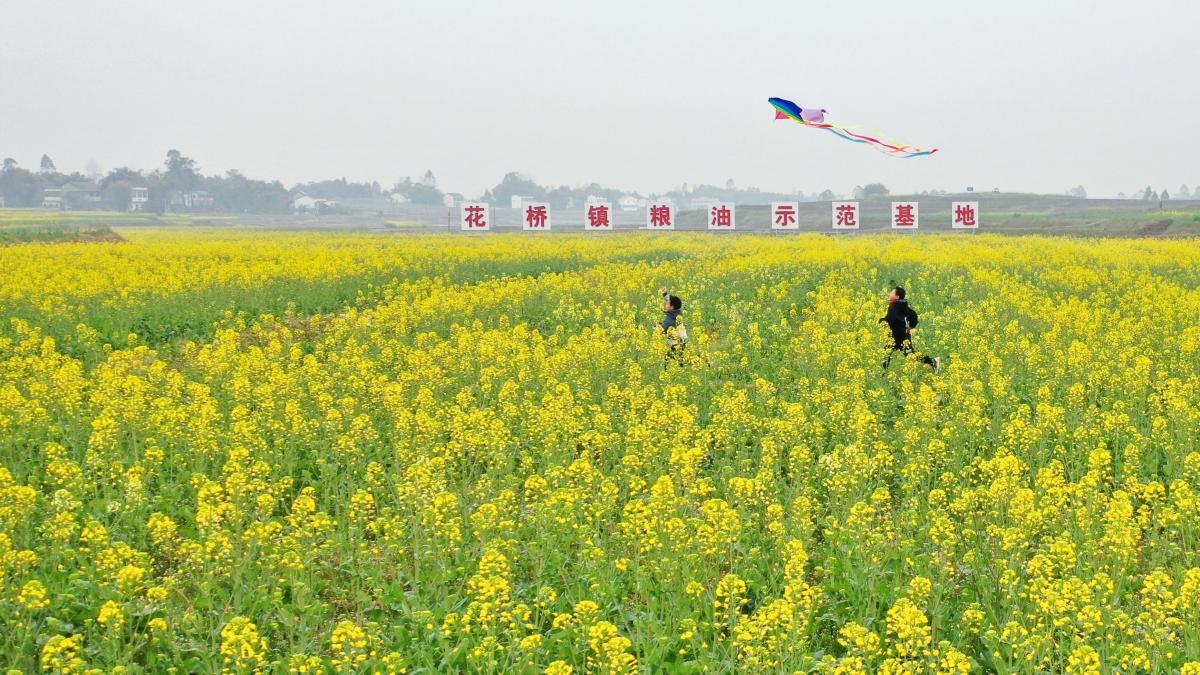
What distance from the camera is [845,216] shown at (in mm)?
45719

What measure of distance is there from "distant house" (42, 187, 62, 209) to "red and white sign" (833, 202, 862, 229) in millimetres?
138073

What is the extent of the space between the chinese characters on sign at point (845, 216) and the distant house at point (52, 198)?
138073 mm

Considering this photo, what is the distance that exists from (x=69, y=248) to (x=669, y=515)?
3946 centimetres

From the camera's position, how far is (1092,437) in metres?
9.49

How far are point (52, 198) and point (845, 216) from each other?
141m

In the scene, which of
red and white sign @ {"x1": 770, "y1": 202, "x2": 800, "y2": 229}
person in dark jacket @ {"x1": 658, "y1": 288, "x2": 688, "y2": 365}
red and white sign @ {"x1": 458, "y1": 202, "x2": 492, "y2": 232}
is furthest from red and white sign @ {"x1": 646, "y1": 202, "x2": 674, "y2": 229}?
person in dark jacket @ {"x1": 658, "y1": 288, "x2": 688, "y2": 365}

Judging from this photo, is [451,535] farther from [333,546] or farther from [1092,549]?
[1092,549]

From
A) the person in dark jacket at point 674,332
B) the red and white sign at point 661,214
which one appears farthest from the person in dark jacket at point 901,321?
the red and white sign at point 661,214

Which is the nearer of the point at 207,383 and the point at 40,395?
the point at 40,395

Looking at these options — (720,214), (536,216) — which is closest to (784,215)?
(720,214)

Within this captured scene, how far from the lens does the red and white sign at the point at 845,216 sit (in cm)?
4334

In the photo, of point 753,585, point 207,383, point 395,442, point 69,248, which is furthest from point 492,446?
point 69,248

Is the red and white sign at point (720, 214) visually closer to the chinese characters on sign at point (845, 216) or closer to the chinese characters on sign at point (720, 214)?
the chinese characters on sign at point (720, 214)

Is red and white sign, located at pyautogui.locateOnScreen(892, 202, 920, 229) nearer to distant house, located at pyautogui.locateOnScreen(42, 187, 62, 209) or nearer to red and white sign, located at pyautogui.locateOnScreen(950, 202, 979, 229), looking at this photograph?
red and white sign, located at pyautogui.locateOnScreen(950, 202, 979, 229)
